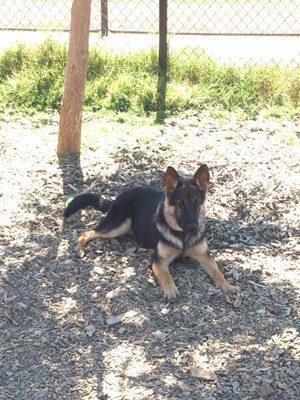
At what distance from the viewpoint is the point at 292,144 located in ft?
23.5

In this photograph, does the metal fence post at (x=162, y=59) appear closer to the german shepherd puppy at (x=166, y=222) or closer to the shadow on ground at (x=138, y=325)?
the german shepherd puppy at (x=166, y=222)

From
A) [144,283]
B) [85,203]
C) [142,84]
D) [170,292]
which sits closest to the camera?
[170,292]

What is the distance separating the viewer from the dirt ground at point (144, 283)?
3982 millimetres

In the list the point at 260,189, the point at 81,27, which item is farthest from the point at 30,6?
the point at 260,189

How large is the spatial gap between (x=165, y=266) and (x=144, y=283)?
0.69 ft

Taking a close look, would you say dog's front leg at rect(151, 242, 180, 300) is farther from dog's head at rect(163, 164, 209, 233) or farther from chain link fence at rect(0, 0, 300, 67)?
chain link fence at rect(0, 0, 300, 67)

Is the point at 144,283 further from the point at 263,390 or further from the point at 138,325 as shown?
the point at 263,390

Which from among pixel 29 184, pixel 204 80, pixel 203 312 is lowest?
pixel 203 312

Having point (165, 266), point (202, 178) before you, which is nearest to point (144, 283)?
point (165, 266)

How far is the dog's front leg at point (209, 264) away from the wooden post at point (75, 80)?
2191mm

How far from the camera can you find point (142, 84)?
27.9ft

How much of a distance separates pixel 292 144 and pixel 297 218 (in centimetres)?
161

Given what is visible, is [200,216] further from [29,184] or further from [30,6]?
[30,6]

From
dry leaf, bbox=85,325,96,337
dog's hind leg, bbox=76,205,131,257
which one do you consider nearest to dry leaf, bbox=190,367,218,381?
dry leaf, bbox=85,325,96,337
